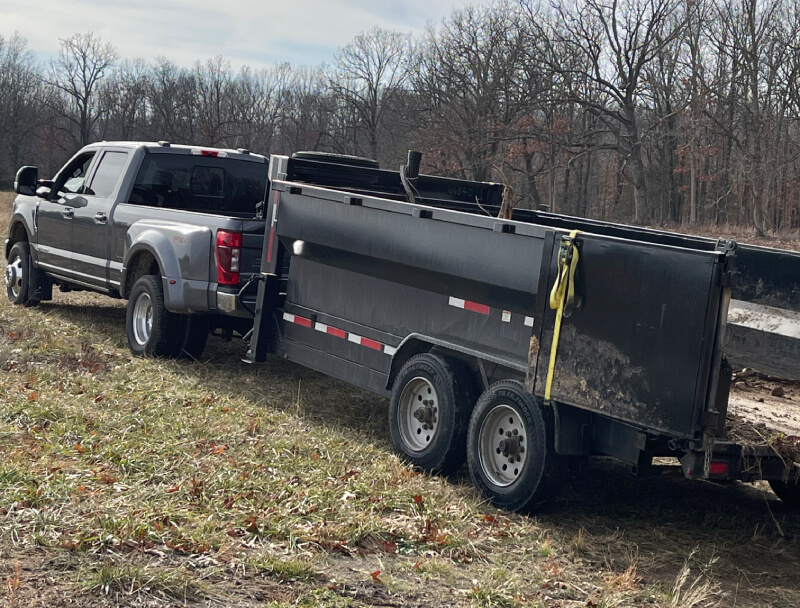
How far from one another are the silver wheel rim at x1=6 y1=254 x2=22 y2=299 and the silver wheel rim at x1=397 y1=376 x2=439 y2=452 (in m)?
7.27

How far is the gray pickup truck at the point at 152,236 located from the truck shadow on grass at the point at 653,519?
73 cm

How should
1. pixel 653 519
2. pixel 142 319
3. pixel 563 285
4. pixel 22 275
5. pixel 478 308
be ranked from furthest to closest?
pixel 22 275 < pixel 142 319 < pixel 478 308 < pixel 653 519 < pixel 563 285

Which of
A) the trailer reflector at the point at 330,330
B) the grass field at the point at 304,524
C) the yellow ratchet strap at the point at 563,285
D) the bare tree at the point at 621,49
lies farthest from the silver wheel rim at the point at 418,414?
the bare tree at the point at 621,49

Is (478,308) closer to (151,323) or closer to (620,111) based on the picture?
(151,323)

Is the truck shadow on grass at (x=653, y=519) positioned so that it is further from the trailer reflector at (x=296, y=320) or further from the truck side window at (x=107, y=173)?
the truck side window at (x=107, y=173)

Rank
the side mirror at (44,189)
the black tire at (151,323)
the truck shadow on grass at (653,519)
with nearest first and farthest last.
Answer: the truck shadow on grass at (653,519), the black tire at (151,323), the side mirror at (44,189)

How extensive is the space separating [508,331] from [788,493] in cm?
219

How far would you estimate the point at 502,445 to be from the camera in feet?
18.6

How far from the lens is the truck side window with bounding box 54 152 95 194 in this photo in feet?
35.2

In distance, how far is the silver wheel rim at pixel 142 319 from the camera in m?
9.20

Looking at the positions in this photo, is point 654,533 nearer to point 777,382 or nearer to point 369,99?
point 777,382

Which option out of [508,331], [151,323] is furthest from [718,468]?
[151,323]

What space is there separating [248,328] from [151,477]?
3.71 meters

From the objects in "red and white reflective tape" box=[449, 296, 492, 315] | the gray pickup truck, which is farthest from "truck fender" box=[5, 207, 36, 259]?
"red and white reflective tape" box=[449, 296, 492, 315]
